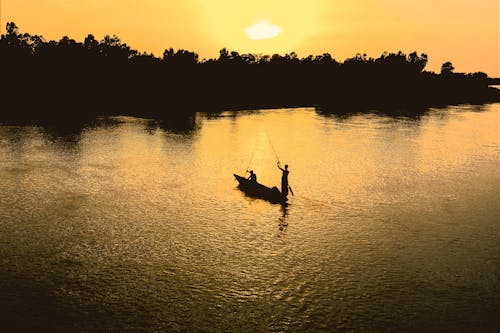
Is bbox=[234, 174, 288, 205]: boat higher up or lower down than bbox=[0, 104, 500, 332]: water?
higher up

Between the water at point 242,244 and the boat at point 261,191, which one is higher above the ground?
the boat at point 261,191

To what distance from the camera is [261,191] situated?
50281 mm

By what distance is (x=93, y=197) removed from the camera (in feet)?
164

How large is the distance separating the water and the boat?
1.23 metres

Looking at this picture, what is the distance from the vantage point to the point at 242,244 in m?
37.0

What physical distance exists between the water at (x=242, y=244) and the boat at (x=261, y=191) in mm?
1226

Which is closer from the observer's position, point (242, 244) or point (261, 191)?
point (242, 244)

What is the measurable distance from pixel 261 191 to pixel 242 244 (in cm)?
1385

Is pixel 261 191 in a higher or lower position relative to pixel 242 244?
higher

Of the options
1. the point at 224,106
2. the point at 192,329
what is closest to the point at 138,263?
the point at 192,329

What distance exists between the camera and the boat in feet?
159

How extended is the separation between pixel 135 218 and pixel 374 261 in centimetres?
2186

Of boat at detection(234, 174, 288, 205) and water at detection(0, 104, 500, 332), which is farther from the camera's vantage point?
boat at detection(234, 174, 288, 205)

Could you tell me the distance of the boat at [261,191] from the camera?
159 feet
